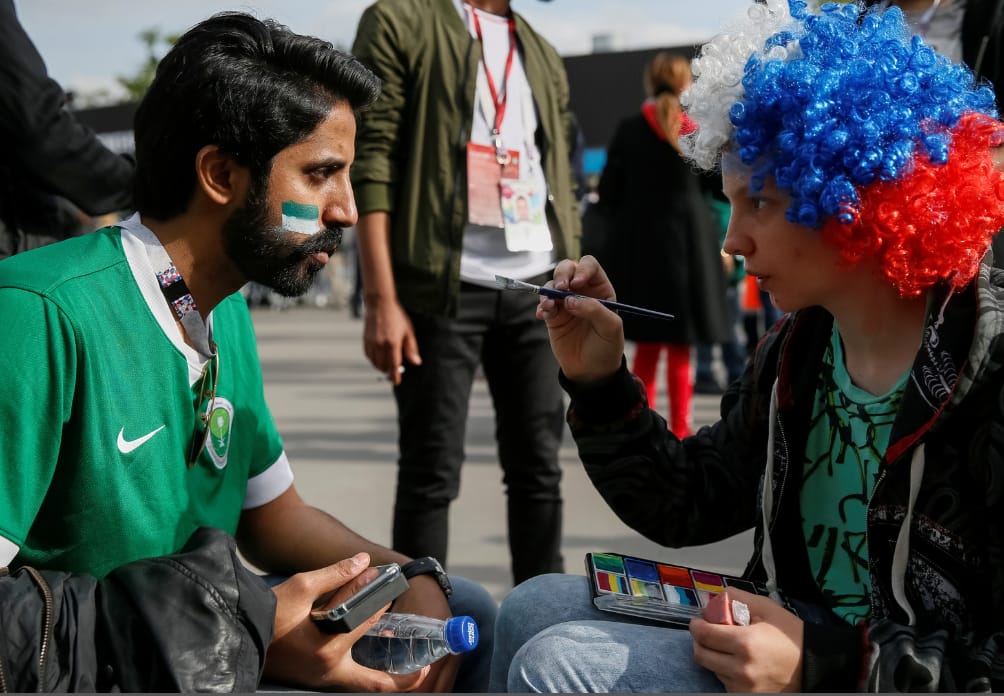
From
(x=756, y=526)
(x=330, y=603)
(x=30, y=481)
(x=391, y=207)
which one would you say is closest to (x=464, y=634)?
(x=330, y=603)

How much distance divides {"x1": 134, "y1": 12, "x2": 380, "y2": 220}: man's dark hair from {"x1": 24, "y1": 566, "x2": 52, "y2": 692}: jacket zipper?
2.20ft

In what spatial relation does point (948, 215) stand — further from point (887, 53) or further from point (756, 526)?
point (756, 526)

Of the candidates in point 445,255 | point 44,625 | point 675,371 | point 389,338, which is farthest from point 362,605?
point 675,371

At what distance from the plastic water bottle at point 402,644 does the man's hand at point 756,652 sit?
455 mm

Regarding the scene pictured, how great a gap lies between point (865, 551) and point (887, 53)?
28.9 inches

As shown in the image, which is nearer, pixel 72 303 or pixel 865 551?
pixel 72 303

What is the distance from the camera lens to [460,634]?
70.3 inches

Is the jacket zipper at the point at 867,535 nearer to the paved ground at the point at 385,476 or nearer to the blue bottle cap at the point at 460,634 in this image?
the blue bottle cap at the point at 460,634

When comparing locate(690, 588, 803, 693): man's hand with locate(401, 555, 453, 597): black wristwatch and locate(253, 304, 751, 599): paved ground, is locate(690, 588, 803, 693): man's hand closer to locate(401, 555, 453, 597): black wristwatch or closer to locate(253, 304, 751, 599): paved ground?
locate(401, 555, 453, 597): black wristwatch

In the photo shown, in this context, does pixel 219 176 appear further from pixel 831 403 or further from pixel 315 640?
pixel 831 403

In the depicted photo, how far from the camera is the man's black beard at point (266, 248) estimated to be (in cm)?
195

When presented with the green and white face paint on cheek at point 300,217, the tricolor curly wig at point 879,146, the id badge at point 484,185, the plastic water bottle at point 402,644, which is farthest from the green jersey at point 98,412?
the id badge at point 484,185

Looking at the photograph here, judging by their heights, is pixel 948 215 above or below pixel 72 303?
above

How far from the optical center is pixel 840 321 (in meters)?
1.83
